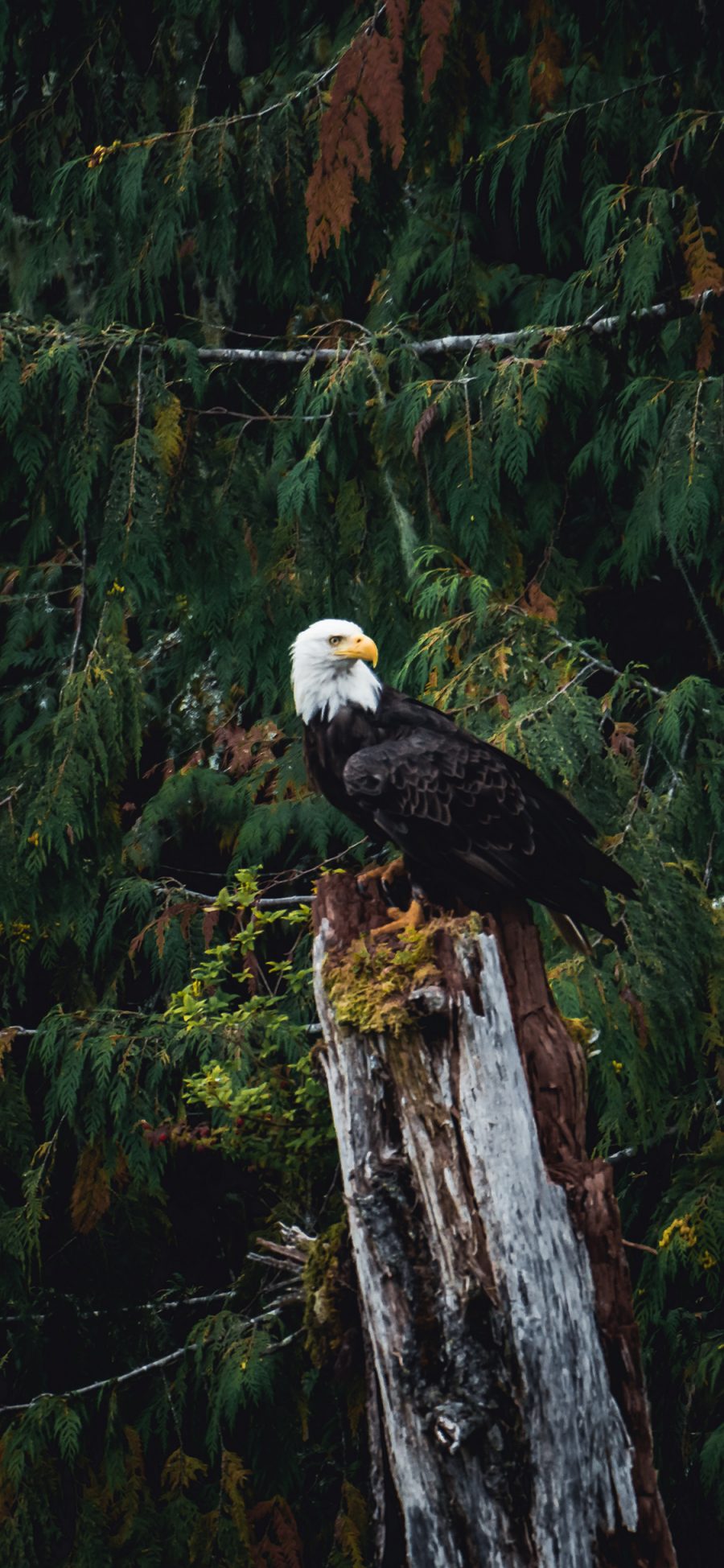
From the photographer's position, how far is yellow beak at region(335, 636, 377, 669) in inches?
167

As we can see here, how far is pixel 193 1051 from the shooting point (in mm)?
5695

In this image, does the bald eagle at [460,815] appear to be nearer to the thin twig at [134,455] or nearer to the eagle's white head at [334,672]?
the eagle's white head at [334,672]

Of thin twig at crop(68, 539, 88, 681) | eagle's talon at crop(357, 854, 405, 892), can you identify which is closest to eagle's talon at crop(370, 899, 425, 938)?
eagle's talon at crop(357, 854, 405, 892)

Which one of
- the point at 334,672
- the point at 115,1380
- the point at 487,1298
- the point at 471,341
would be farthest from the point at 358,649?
the point at 115,1380

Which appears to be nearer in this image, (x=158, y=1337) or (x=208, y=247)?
(x=208, y=247)

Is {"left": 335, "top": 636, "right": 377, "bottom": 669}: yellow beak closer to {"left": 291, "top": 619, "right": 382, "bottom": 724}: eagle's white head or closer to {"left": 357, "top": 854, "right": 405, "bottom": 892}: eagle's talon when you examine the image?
{"left": 291, "top": 619, "right": 382, "bottom": 724}: eagle's white head

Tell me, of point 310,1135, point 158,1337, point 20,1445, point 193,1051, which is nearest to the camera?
point 310,1135

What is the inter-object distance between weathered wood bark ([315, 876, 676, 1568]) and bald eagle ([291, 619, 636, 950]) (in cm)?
68

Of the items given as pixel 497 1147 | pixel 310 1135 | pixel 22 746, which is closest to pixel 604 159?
pixel 22 746

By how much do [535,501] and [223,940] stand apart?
1924 millimetres

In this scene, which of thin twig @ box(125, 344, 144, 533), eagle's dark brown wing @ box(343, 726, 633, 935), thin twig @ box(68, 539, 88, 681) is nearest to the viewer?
eagle's dark brown wing @ box(343, 726, 633, 935)

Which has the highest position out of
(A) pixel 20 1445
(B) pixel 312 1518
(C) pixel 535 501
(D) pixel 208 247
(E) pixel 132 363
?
(D) pixel 208 247

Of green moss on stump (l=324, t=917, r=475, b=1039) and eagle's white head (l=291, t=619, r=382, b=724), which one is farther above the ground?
eagle's white head (l=291, t=619, r=382, b=724)

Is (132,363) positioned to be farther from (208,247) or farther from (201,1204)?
(201,1204)
